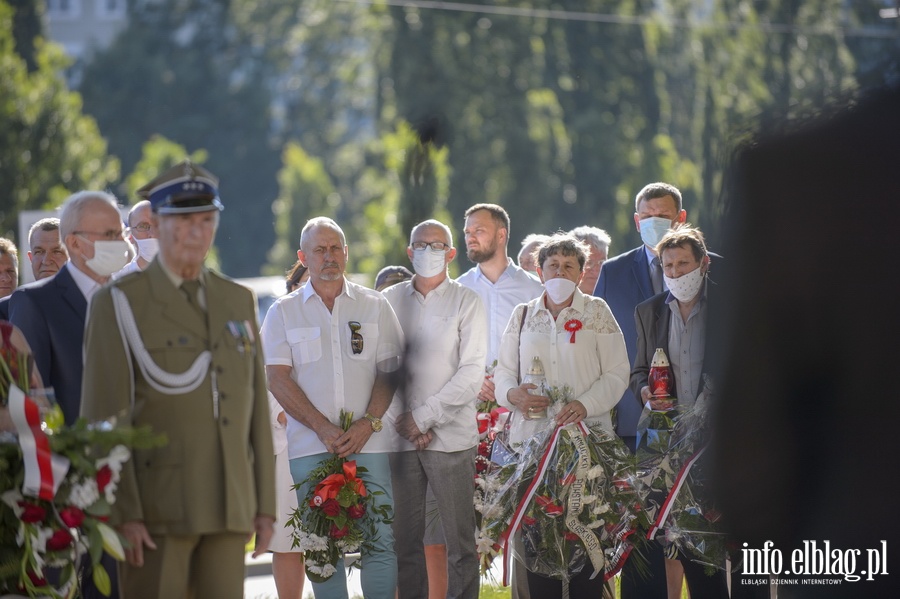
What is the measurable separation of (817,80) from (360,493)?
5079 mm

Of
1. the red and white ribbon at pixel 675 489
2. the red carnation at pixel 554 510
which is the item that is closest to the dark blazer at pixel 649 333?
the red and white ribbon at pixel 675 489

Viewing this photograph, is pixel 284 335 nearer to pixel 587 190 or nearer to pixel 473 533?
pixel 473 533

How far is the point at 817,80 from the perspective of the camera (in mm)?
3768

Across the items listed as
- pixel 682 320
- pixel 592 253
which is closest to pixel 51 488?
pixel 682 320

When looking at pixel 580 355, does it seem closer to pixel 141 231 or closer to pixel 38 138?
pixel 141 231

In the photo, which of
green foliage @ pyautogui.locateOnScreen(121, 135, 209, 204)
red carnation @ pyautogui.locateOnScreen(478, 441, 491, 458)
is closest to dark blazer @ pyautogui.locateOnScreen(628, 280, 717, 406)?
red carnation @ pyautogui.locateOnScreen(478, 441, 491, 458)

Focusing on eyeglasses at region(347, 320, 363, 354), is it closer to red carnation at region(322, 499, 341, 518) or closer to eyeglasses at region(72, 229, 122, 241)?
red carnation at region(322, 499, 341, 518)

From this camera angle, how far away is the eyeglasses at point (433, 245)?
30.4 ft

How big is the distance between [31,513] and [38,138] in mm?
21588

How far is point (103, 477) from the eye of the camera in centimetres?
566

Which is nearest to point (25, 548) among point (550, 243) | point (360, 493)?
point (360, 493)

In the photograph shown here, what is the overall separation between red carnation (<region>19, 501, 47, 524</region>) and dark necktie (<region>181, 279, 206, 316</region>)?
98cm

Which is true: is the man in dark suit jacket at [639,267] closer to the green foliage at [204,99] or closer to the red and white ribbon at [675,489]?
the red and white ribbon at [675,489]

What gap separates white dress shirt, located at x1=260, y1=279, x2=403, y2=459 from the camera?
8.62 m
